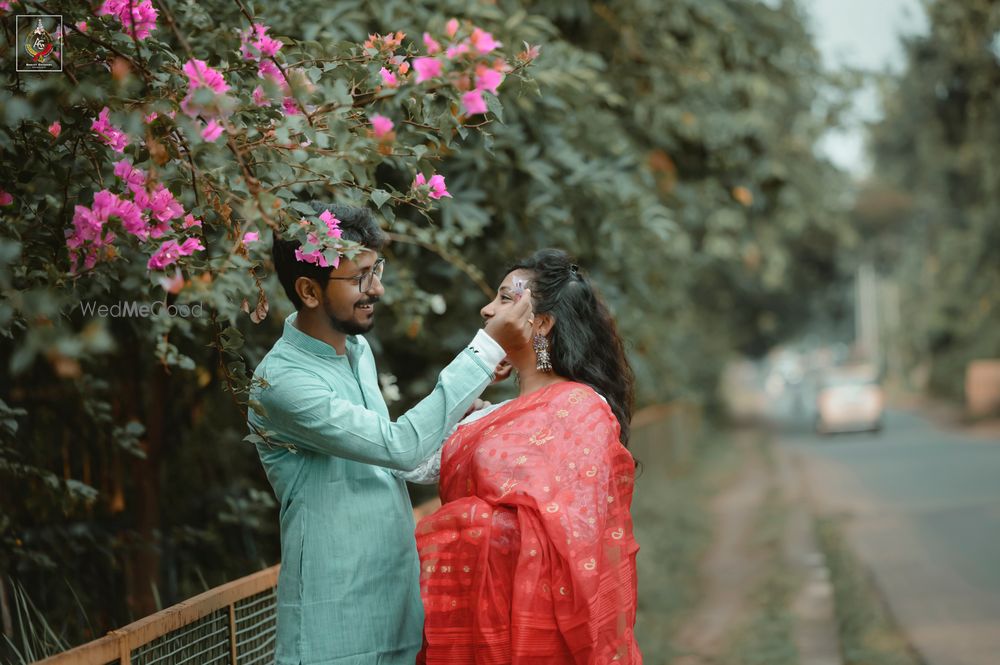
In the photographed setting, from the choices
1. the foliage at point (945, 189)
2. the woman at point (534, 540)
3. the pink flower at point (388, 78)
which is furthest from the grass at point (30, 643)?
the foliage at point (945, 189)

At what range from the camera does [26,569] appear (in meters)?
4.75

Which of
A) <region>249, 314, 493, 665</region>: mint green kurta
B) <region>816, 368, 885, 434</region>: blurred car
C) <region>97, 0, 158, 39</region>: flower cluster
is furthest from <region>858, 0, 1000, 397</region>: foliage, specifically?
<region>97, 0, 158, 39</region>: flower cluster

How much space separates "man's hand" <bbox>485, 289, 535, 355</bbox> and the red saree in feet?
0.62

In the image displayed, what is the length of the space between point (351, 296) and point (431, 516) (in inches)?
23.9

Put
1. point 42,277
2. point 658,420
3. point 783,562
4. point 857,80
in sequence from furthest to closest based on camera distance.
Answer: point 658,420 < point 857,80 < point 783,562 < point 42,277

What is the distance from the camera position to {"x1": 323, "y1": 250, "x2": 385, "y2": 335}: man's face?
281 centimetres

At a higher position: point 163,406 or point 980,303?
point 163,406

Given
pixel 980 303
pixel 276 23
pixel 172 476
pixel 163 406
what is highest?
pixel 276 23

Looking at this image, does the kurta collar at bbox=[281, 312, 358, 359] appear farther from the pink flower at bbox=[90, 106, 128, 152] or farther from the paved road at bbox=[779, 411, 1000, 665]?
the paved road at bbox=[779, 411, 1000, 665]

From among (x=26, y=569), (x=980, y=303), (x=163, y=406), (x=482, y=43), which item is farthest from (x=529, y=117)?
(x=980, y=303)

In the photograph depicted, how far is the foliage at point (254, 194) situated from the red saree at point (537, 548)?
647mm

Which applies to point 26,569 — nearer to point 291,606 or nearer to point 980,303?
point 291,606

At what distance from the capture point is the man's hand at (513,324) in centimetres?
299

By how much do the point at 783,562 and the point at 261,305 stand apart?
8174 mm
